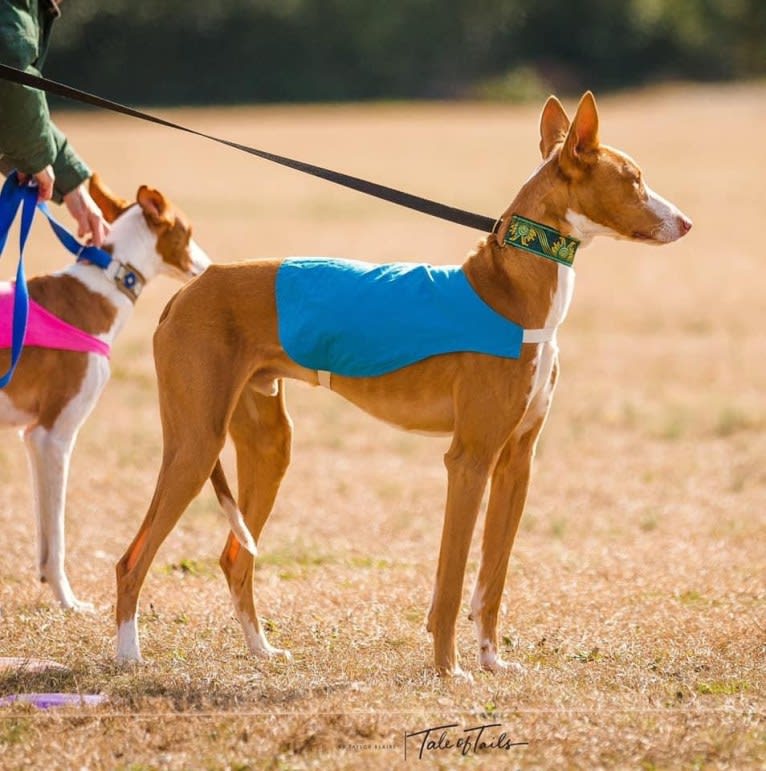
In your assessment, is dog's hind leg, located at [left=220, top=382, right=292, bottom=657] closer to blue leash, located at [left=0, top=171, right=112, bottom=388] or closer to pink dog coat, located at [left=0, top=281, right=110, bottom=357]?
blue leash, located at [left=0, top=171, right=112, bottom=388]

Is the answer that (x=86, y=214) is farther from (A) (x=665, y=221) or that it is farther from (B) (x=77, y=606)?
(A) (x=665, y=221)

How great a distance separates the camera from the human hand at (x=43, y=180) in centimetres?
621

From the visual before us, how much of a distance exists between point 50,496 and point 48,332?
0.80m

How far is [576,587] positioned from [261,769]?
2944 millimetres

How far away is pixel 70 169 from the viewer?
21.8 ft

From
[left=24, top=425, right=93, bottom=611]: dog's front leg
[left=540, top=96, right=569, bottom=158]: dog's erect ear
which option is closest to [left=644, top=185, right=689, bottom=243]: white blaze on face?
[left=540, top=96, right=569, bottom=158]: dog's erect ear

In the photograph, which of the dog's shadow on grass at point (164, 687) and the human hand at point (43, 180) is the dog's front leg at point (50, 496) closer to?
the human hand at point (43, 180)

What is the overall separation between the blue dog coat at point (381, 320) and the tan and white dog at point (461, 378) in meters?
0.05

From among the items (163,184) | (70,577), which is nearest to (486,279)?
(70,577)

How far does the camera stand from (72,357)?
6.80 m

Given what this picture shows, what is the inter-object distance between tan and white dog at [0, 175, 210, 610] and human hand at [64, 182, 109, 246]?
0.07 m

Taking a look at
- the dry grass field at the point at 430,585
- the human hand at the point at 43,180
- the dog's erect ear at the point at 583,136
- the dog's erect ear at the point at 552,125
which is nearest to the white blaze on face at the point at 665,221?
the dog's erect ear at the point at 583,136

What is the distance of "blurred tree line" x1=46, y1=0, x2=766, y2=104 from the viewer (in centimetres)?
6097

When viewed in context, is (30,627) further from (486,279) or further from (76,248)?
(486,279)
